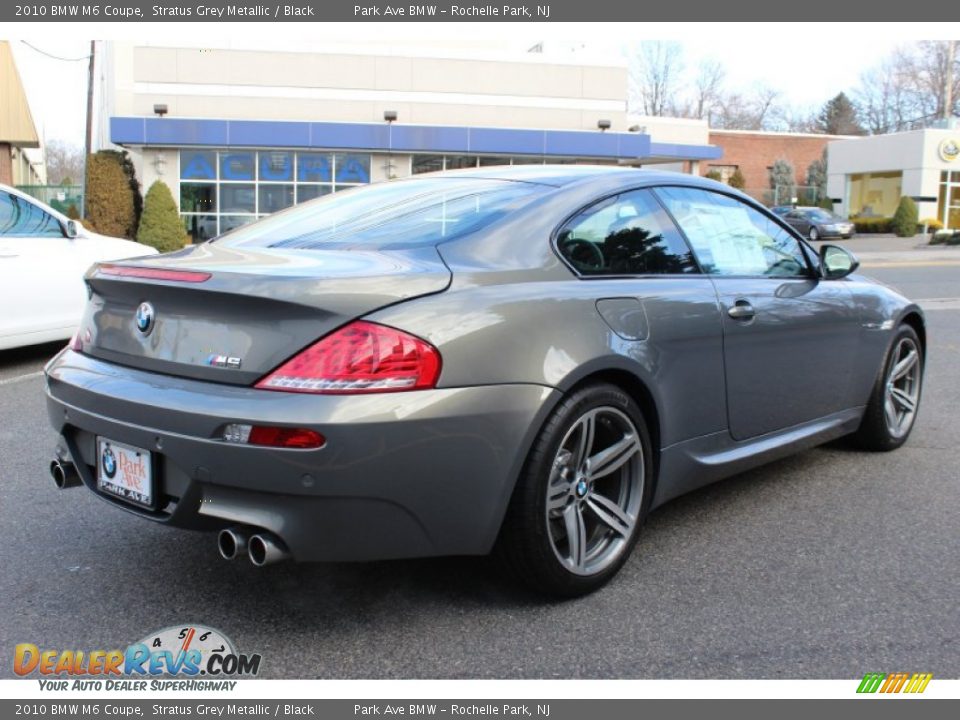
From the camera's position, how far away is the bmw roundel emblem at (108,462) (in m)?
3.13

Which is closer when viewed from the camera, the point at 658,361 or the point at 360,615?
the point at 360,615

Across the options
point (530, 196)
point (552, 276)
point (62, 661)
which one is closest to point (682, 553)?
point (552, 276)

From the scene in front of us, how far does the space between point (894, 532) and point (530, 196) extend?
6.94 ft

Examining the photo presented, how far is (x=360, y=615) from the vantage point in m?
3.18

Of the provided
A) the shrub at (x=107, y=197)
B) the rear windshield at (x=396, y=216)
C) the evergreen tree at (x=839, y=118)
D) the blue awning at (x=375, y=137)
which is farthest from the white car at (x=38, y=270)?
the evergreen tree at (x=839, y=118)

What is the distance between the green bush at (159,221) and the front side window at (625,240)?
79.2 ft

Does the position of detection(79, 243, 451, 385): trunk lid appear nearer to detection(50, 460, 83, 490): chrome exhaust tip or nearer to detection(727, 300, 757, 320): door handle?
detection(50, 460, 83, 490): chrome exhaust tip

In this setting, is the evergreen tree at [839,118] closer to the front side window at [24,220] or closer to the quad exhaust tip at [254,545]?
the front side window at [24,220]

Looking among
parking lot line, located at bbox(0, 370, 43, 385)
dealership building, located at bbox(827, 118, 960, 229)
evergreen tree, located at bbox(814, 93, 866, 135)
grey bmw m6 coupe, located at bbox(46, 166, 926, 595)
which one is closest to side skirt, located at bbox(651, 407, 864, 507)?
grey bmw m6 coupe, located at bbox(46, 166, 926, 595)

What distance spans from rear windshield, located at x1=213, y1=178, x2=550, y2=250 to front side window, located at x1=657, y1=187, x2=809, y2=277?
75 cm

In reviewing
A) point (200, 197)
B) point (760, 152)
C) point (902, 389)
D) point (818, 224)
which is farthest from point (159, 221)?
point (760, 152)

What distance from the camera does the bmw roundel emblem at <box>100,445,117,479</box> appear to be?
10.3 feet

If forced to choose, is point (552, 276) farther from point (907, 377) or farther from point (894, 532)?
point (907, 377)

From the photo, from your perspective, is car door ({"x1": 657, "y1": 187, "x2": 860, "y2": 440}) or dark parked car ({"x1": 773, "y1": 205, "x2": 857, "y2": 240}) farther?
dark parked car ({"x1": 773, "y1": 205, "x2": 857, "y2": 240})
